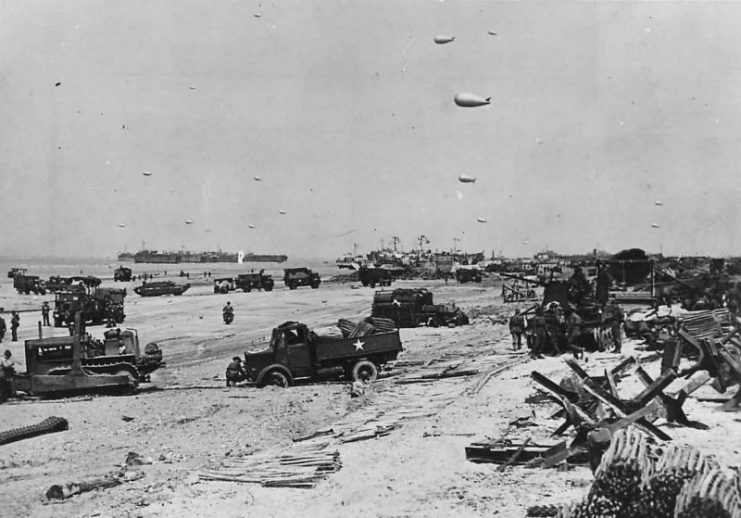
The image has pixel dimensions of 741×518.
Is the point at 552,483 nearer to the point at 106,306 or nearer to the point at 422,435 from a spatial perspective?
the point at 422,435

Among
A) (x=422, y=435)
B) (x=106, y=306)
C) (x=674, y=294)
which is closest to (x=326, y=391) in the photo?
(x=422, y=435)

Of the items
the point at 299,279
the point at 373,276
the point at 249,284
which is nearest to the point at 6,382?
the point at 249,284

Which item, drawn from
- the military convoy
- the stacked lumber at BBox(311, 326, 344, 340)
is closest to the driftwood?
the stacked lumber at BBox(311, 326, 344, 340)

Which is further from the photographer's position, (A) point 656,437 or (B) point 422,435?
(B) point 422,435

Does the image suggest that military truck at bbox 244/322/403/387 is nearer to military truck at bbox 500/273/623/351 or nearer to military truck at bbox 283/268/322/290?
military truck at bbox 500/273/623/351

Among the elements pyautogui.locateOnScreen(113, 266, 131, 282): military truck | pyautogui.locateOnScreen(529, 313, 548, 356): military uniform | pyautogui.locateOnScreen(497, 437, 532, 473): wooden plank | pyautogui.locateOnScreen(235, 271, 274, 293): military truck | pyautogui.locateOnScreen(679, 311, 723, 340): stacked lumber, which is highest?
pyautogui.locateOnScreen(113, 266, 131, 282): military truck

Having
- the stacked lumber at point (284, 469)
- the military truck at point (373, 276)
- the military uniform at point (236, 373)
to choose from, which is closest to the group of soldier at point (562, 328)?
the military uniform at point (236, 373)
